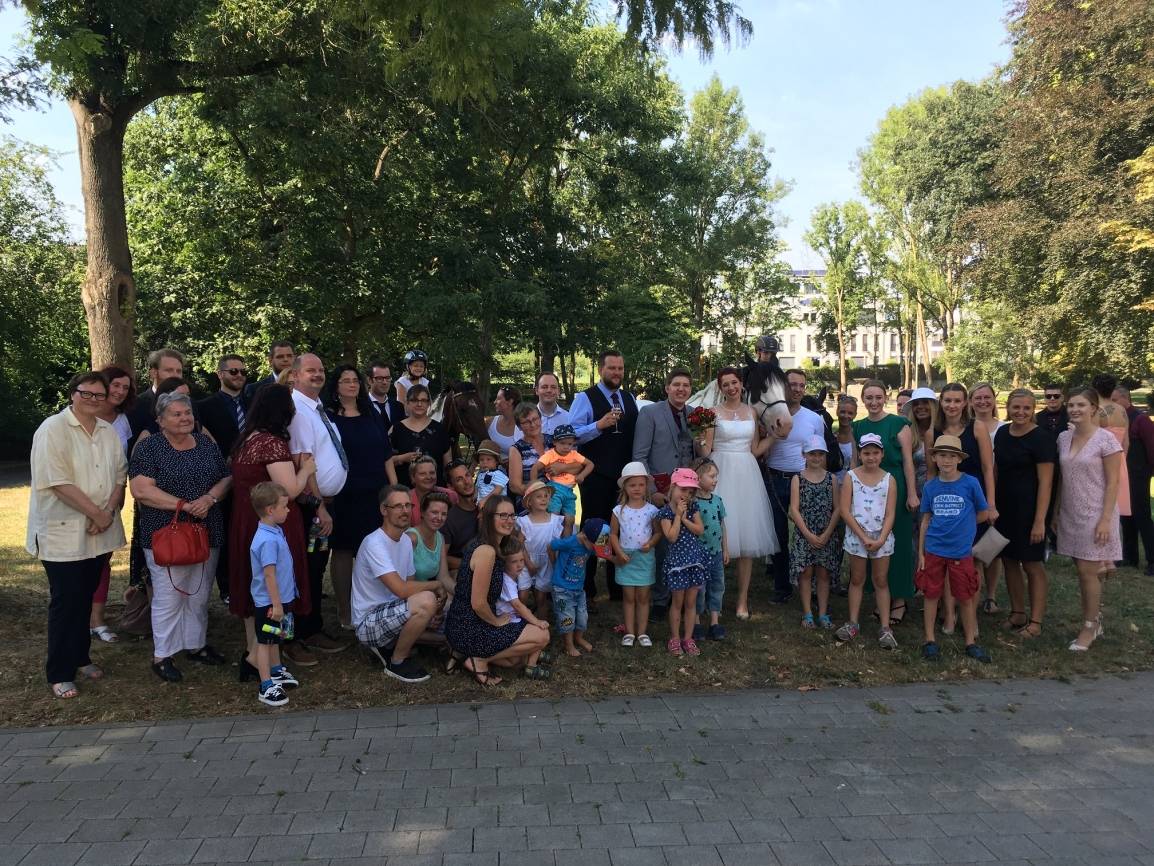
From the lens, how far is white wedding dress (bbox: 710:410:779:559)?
6.31 m

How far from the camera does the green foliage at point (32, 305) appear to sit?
883 inches

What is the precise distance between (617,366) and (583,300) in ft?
40.4

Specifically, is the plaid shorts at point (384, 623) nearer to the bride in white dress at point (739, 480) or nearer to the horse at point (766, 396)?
the bride in white dress at point (739, 480)

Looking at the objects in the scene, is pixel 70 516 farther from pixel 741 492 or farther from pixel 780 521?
pixel 780 521

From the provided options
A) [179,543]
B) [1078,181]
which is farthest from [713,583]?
[1078,181]

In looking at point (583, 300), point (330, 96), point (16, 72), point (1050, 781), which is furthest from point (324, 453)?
point (583, 300)

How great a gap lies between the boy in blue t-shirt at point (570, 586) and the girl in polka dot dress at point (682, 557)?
60cm

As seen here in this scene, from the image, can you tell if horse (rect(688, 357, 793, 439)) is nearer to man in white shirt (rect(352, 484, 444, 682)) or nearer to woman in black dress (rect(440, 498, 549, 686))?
woman in black dress (rect(440, 498, 549, 686))

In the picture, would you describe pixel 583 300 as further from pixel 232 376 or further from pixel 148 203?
pixel 232 376

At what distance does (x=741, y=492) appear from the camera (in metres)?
6.37

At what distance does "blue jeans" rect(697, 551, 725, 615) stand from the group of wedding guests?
0.02m

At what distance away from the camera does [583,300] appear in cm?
1853

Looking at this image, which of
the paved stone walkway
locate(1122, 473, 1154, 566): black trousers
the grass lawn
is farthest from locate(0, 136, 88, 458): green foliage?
locate(1122, 473, 1154, 566): black trousers

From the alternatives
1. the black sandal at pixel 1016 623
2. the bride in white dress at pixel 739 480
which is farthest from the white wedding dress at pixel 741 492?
the black sandal at pixel 1016 623
